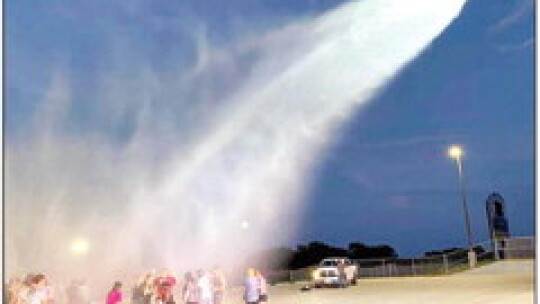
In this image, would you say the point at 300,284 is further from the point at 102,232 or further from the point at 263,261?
the point at 102,232

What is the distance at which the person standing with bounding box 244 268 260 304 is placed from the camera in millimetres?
9391

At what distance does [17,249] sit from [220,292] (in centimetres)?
236

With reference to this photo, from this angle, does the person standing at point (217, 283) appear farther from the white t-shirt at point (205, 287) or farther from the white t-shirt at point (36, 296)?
the white t-shirt at point (36, 296)

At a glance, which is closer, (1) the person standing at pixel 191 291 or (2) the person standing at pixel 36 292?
(2) the person standing at pixel 36 292

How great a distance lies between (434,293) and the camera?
12.1 m

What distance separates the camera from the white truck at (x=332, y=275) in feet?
53.2

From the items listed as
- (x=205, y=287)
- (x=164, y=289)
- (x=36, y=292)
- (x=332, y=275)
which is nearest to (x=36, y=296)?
(x=36, y=292)

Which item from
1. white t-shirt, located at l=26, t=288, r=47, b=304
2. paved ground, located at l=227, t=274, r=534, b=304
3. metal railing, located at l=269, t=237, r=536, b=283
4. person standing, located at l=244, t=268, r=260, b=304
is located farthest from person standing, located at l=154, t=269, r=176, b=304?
metal railing, located at l=269, t=237, r=536, b=283

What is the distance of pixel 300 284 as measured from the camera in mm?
17031

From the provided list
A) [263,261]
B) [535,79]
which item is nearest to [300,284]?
[263,261]

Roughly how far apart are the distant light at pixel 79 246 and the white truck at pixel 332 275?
493 cm

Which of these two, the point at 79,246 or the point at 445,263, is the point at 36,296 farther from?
the point at 445,263

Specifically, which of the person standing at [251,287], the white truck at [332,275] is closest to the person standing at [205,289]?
the person standing at [251,287]

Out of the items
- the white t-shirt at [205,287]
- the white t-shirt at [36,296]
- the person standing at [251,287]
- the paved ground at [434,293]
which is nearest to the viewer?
the white t-shirt at [36,296]
